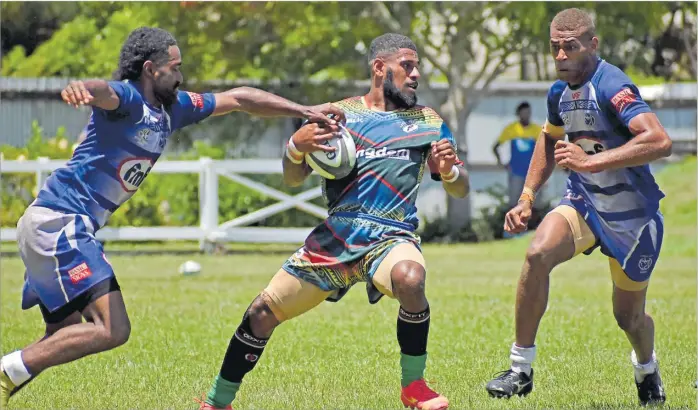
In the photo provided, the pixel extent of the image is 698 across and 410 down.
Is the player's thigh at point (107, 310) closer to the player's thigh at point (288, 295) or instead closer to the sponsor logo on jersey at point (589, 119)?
the player's thigh at point (288, 295)

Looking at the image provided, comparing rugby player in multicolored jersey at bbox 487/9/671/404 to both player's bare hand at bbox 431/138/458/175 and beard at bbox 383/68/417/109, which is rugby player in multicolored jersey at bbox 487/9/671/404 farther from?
beard at bbox 383/68/417/109

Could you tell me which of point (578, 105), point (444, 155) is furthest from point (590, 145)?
point (444, 155)

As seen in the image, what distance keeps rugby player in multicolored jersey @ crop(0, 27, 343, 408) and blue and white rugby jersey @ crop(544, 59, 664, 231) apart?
5.10ft

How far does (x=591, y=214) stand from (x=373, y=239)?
146cm

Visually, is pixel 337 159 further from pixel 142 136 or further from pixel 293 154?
pixel 142 136

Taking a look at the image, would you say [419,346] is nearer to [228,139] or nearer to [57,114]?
[228,139]

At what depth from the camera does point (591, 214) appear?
7590 mm

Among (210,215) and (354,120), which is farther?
(210,215)

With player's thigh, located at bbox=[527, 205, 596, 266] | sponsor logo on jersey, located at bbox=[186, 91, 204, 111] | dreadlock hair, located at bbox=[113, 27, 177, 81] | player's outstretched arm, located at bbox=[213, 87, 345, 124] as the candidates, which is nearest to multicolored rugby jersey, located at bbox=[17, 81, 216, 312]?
dreadlock hair, located at bbox=[113, 27, 177, 81]

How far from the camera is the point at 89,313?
662cm

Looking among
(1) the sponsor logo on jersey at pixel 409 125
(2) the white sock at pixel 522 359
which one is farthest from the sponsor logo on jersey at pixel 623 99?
(2) the white sock at pixel 522 359

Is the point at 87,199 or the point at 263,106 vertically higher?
the point at 263,106

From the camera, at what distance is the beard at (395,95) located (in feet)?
23.9

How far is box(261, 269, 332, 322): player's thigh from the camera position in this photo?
6.95 metres
